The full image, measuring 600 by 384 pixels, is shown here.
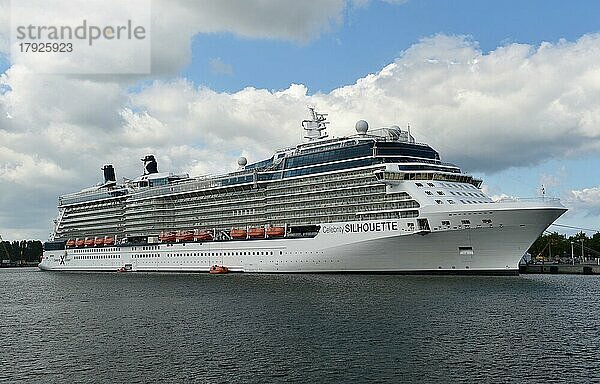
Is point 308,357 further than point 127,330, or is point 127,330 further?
point 127,330

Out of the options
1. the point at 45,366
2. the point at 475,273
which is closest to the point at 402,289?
the point at 475,273

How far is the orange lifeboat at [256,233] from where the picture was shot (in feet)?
263

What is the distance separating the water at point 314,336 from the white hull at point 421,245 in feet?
16.4

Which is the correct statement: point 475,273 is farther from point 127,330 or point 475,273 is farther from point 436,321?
point 127,330

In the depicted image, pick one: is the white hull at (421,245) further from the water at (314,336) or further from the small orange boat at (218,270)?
the water at (314,336)

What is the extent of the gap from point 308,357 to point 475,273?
37.8 metres

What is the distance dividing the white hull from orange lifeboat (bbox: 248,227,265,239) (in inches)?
30.7

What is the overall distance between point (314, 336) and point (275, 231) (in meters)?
44.6

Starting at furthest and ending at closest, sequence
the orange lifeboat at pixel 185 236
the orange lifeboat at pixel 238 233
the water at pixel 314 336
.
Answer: the orange lifeboat at pixel 185 236 → the orange lifeboat at pixel 238 233 → the water at pixel 314 336

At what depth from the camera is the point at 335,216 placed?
71062 mm

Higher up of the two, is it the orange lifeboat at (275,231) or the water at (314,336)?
the orange lifeboat at (275,231)

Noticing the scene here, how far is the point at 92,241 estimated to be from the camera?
11906cm

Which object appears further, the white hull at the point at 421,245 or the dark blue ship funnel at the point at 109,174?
the dark blue ship funnel at the point at 109,174

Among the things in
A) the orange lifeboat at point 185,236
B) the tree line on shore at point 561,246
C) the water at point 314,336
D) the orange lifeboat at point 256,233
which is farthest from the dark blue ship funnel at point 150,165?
the tree line on shore at point 561,246
